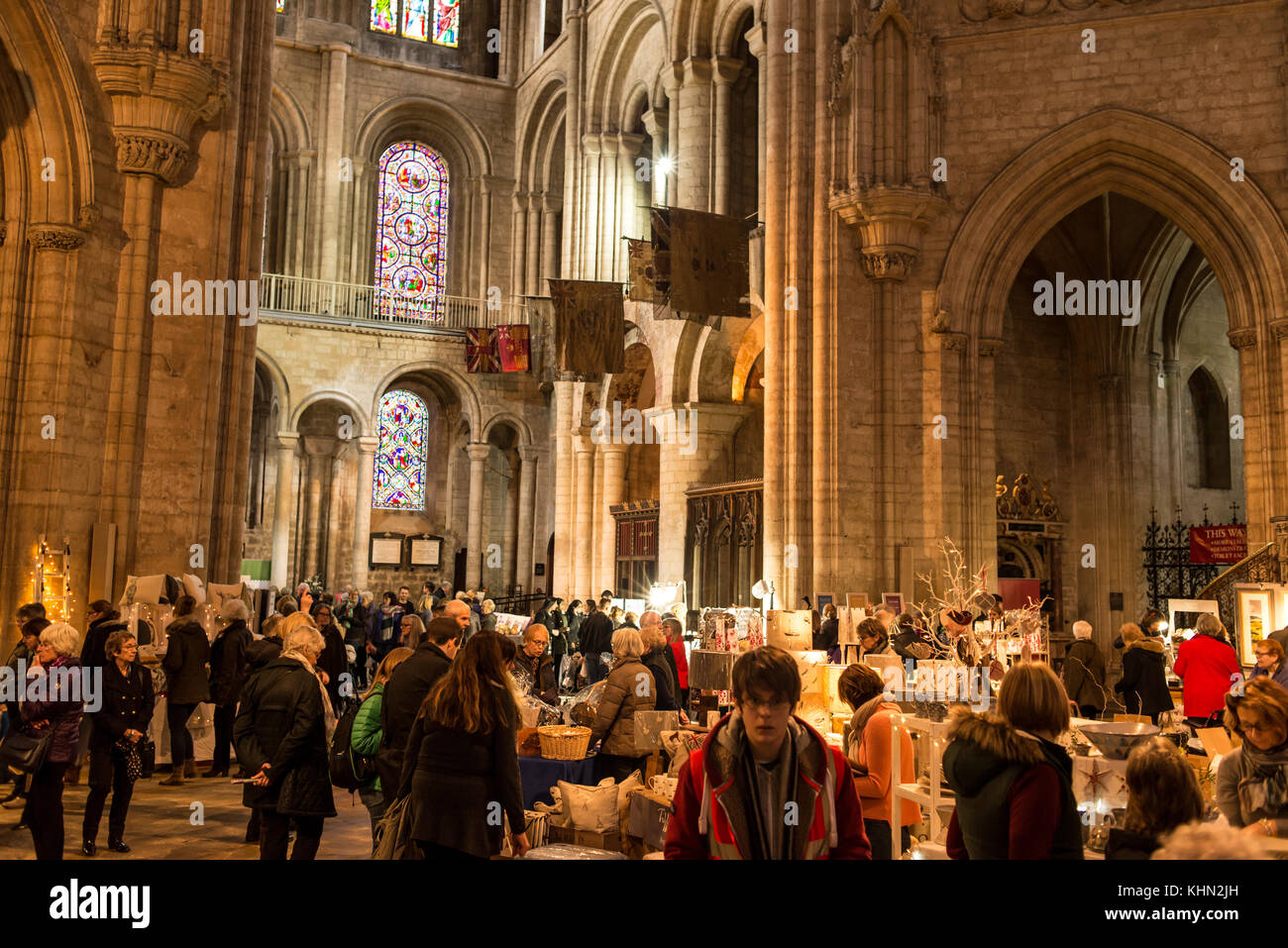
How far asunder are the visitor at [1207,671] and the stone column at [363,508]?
2013 centimetres

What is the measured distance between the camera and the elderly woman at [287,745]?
16.6 ft

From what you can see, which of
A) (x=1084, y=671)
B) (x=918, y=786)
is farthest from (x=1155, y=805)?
(x=1084, y=671)

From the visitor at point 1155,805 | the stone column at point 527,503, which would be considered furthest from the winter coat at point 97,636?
the stone column at point 527,503

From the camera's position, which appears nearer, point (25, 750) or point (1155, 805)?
point (1155, 805)

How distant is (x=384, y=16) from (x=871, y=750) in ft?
95.0

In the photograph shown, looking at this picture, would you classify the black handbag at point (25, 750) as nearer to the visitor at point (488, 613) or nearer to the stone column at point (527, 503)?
the visitor at point (488, 613)

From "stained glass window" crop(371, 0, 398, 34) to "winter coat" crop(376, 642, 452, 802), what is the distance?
27.8 m

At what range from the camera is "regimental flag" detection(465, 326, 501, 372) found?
26.4 m

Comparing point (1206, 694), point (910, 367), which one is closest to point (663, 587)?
point (910, 367)

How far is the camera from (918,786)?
18.5 ft

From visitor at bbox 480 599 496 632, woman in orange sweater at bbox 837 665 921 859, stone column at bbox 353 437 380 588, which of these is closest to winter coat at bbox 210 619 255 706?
woman in orange sweater at bbox 837 665 921 859

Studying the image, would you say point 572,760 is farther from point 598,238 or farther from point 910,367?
point 598,238

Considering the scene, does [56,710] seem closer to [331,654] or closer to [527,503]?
[331,654]

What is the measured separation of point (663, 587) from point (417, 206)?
1435 centimetres
